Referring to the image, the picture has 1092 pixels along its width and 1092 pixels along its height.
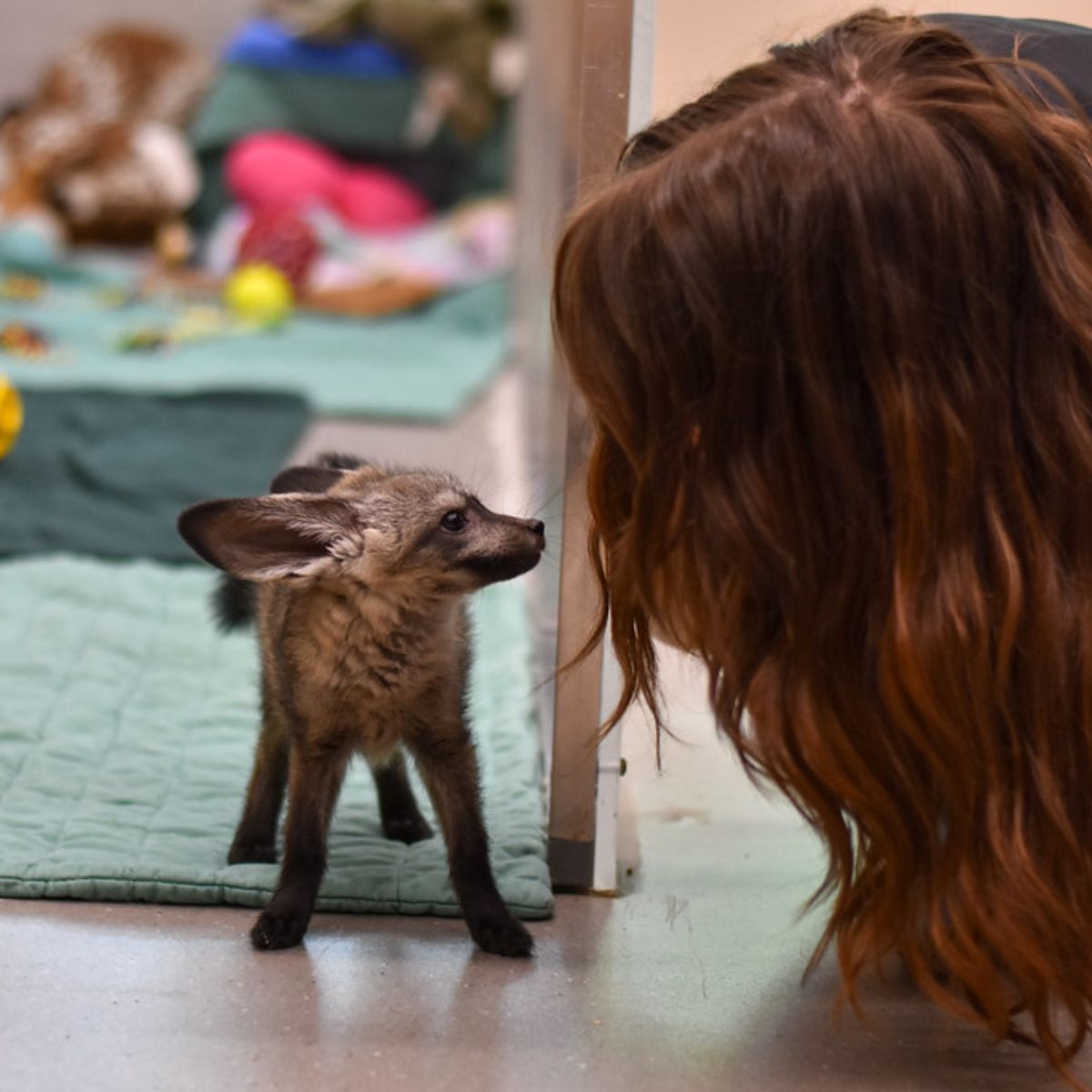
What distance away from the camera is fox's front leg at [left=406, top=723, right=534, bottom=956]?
5.91 feet

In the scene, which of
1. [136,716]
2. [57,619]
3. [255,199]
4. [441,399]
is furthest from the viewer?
[255,199]

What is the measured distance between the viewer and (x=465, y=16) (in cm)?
641

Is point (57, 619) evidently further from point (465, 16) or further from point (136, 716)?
point (465, 16)

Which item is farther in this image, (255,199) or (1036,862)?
(255,199)

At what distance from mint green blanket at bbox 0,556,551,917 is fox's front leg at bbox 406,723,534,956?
81 millimetres

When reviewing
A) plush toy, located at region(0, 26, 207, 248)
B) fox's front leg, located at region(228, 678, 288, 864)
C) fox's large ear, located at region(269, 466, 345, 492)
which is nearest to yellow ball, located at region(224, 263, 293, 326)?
plush toy, located at region(0, 26, 207, 248)

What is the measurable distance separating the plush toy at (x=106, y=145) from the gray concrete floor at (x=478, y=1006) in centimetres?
479

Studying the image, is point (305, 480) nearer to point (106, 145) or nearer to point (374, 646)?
point (374, 646)

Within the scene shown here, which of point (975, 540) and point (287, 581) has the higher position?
point (975, 540)

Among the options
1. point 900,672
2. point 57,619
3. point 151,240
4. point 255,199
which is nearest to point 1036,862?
point 900,672

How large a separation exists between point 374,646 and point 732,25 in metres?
0.76

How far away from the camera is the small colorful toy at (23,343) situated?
4.76 meters

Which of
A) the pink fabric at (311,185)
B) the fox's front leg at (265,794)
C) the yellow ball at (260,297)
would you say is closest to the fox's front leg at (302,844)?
the fox's front leg at (265,794)

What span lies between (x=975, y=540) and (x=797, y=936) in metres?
0.61
